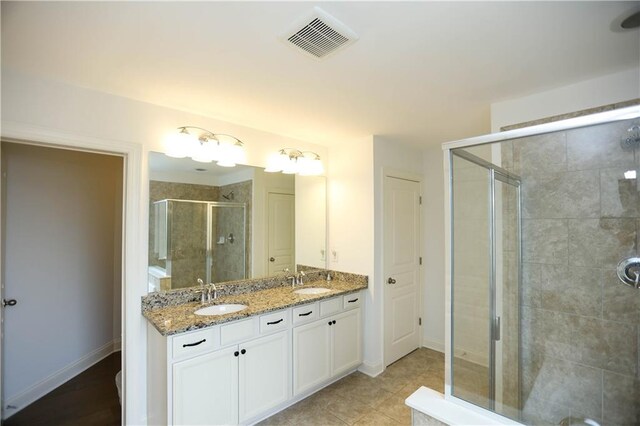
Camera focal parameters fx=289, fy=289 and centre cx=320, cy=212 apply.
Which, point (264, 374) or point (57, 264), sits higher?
point (57, 264)

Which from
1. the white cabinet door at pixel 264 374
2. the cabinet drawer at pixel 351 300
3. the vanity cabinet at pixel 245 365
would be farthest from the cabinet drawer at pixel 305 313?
the cabinet drawer at pixel 351 300

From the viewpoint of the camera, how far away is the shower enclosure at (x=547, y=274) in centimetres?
168

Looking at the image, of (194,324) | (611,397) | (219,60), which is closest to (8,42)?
(219,60)

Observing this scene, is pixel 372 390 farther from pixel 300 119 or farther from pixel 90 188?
pixel 90 188

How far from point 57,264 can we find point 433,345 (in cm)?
412

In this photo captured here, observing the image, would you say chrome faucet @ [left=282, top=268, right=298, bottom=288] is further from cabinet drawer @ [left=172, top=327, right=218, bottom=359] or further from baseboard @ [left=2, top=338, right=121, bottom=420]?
baseboard @ [left=2, top=338, right=121, bottom=420]

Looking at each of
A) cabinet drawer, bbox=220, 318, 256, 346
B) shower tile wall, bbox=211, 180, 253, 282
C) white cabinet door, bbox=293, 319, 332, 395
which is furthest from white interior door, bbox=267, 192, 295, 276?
cabinet drawer, bbox=220, 318, 256, 346

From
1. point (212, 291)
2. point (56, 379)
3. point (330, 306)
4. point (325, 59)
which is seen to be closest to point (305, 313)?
point (330, 306)

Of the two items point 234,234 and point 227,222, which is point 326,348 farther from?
point 227,222

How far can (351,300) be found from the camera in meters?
2.87

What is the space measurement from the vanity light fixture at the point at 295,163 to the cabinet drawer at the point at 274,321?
137 cm

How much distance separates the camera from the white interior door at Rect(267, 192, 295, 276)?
2929 millimetres

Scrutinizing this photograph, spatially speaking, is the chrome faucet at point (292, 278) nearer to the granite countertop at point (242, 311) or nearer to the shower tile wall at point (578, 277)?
the granite countertop at point (242, 311)

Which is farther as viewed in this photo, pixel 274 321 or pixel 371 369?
pixel 371 369
